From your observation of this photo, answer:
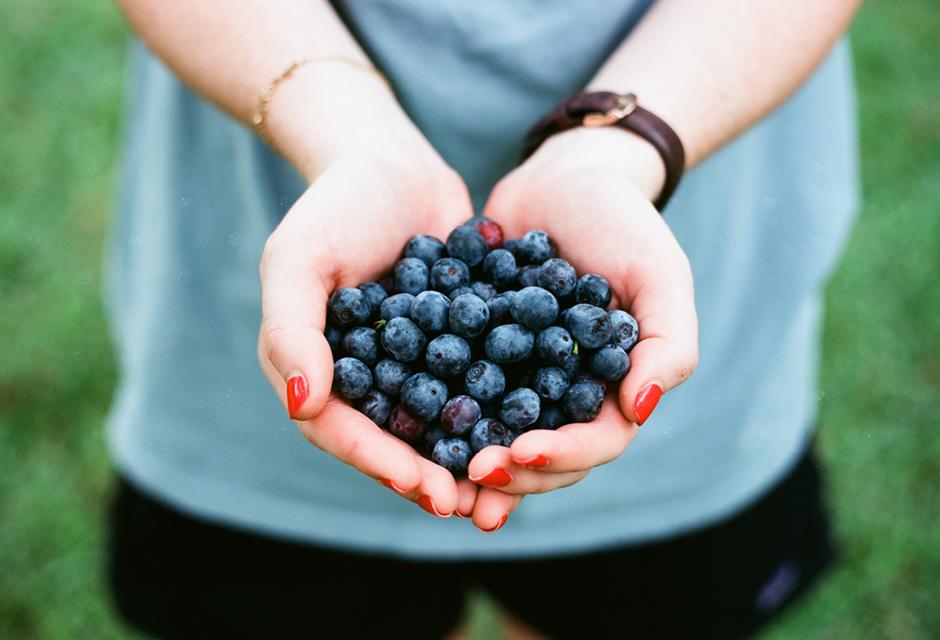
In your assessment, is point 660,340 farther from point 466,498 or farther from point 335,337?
point 335,337

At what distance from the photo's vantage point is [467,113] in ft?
4.40

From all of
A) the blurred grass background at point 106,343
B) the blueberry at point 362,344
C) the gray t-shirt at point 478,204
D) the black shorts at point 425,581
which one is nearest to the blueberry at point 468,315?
the blueberry at point 362,344

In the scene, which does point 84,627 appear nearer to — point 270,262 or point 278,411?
point 278,411

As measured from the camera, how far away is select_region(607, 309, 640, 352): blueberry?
1.10 metres

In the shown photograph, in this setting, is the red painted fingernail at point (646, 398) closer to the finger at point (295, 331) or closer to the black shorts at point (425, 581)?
the finger at point (295, 331)

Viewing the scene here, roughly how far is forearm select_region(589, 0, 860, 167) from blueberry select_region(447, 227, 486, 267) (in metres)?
0.27

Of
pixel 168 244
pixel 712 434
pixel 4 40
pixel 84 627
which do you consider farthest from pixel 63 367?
pixel 712 434

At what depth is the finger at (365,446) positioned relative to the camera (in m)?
0.98

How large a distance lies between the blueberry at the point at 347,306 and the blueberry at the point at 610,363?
0.94 feet

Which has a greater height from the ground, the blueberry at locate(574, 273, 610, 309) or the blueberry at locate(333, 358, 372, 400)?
the blueberry at locate(574, 273, 610, 309)

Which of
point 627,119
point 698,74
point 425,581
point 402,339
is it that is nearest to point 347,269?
point 402,339

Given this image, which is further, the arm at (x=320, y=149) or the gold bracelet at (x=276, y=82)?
the gold bracelet at (x=276, y=82)

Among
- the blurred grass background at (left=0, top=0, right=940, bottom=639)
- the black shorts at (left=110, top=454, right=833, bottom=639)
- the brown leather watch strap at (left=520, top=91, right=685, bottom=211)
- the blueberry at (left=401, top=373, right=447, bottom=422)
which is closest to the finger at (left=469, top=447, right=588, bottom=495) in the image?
the blueberry at (left=401, top=373, right=447, bottom=422)

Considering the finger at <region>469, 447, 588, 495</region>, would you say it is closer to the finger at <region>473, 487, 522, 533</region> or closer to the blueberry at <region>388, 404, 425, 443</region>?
the finger at <region>473, 487, 522, 533</region>
